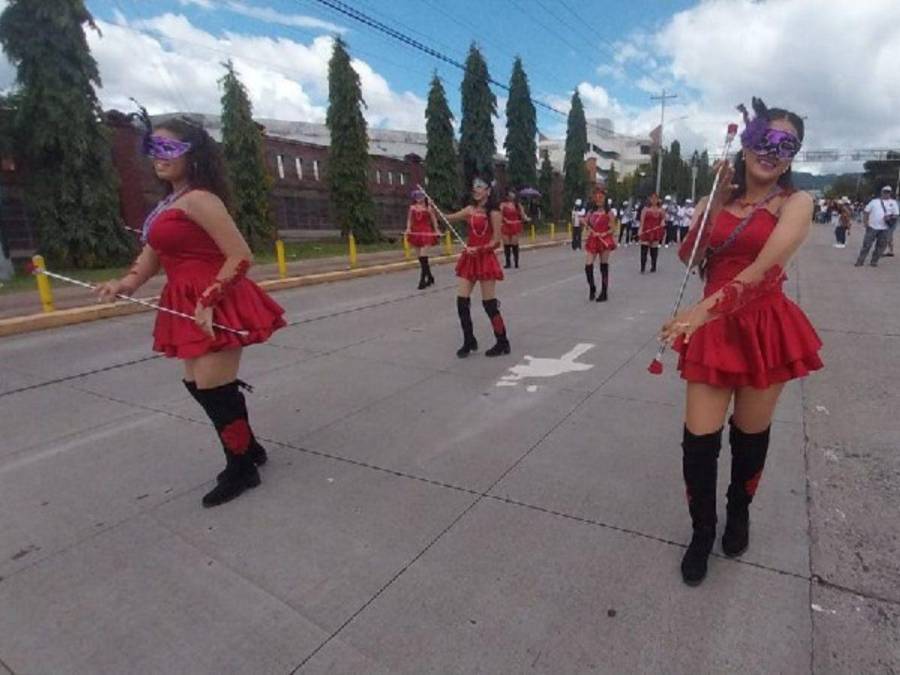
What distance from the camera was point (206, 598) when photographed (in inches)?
94.2

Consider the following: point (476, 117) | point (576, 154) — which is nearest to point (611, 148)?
point (576, 154)

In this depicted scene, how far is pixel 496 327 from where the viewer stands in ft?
20.1

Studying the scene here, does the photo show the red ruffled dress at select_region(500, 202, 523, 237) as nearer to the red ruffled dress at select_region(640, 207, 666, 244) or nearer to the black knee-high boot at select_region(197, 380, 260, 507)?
the red ruffled dress at select_region(640, 207, 666, 244)

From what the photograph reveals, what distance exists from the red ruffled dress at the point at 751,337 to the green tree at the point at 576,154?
47564 millimetres

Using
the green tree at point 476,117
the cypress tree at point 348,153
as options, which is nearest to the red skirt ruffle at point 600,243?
the cypress tree at point 348,153

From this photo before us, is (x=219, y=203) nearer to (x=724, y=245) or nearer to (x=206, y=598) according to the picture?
(x=206, y=598)

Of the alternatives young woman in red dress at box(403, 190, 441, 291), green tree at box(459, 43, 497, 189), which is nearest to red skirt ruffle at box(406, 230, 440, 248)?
young woman in red dress at box(403, 190, 441, 291)

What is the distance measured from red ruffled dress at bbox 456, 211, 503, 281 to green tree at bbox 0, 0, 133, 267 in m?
13.7

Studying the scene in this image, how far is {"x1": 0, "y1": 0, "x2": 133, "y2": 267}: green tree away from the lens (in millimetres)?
14016

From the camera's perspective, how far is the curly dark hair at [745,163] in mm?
2314

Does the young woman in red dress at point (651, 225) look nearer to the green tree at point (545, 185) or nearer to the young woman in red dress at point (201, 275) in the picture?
the young woman in red dress at point (201, 275)

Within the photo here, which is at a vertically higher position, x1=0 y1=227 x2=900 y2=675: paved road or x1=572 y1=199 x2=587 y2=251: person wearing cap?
x1=572 y1=199 x2=587 y2=251: person wearing cap

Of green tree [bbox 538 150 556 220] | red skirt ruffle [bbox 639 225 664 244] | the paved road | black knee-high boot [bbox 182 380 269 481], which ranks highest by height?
green tree [bbox 538 150 556 220]

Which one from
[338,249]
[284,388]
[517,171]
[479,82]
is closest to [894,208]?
[284,388]
